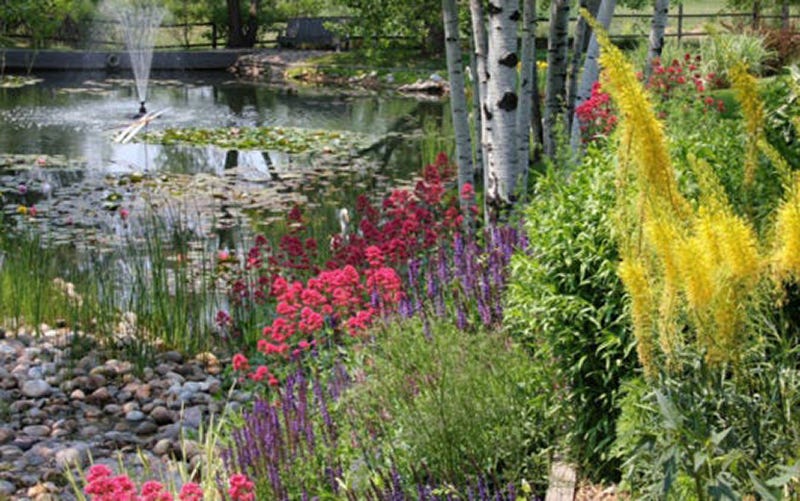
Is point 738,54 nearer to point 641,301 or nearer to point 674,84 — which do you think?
point 674,84

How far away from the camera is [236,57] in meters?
33.0

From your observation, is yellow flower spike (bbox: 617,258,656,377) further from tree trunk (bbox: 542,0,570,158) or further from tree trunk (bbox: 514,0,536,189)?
tree trunk (bbox: 542,0,570,158)

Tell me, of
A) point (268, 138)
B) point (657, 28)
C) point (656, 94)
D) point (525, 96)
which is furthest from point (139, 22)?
point (525, 96)

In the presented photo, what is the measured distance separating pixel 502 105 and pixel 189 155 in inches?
401

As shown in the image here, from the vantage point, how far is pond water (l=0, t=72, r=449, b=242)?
1225cm

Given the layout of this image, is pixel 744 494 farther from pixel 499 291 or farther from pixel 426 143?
pixel 426 143

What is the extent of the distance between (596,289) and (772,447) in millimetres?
1221

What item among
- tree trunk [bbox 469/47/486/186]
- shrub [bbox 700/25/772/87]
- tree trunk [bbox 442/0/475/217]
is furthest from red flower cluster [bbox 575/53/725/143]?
shrub [bbox 700/25/772/87]

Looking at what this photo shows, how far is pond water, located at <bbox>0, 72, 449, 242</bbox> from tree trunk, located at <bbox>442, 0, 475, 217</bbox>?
3.45 meters

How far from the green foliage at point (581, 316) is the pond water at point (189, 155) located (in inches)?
298

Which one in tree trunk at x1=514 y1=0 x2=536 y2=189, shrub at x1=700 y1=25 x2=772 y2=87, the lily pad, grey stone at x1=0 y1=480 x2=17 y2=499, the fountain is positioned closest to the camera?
grey stone at x1=0 y1=480 x2=17 y2=499

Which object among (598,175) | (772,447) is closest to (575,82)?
(598,175)

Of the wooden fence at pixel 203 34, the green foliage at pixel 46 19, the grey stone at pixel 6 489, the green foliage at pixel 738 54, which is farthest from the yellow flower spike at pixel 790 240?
the wooden fence at pixel 203 34

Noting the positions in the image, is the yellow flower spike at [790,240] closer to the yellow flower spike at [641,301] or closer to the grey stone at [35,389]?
the yellow flower spike at [641,301]
